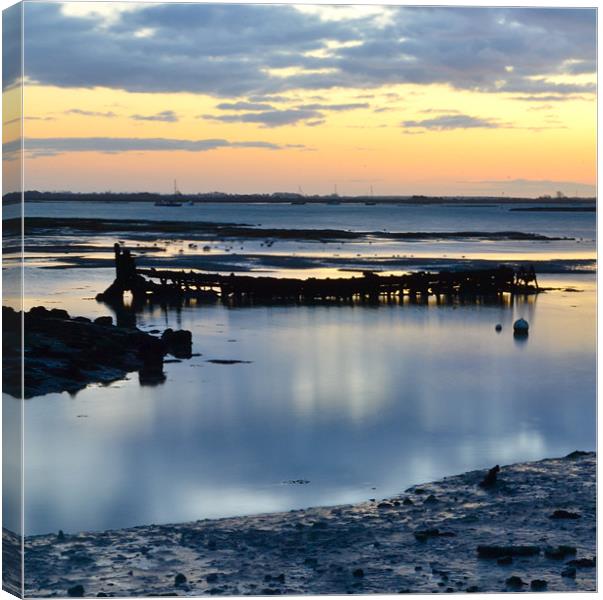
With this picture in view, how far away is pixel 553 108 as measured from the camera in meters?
11.8

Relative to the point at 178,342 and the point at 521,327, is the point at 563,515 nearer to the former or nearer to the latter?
the point at 521,327

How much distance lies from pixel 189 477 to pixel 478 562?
9.39 feet

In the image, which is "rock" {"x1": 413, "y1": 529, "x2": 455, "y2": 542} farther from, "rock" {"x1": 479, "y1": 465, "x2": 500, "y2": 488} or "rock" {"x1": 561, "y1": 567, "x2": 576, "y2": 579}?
"rock" {"x1": 479, "y1": 465, "x2": 500, "y2": 488}

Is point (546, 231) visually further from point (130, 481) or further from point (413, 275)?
point (130, 481)

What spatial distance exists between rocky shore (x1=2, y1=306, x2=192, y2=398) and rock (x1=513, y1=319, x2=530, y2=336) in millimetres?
4477

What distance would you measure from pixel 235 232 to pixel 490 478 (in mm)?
19474

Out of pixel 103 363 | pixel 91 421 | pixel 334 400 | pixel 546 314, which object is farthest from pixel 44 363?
pixel 546 314

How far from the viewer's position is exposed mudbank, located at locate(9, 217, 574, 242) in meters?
18.5

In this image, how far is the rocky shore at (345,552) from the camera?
967cm

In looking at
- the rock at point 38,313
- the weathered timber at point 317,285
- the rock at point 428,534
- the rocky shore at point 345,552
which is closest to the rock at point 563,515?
the rocky shore at point 345,552

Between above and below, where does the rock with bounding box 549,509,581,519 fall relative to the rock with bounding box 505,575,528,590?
above

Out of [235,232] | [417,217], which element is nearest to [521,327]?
[417,217]

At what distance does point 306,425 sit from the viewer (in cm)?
1222

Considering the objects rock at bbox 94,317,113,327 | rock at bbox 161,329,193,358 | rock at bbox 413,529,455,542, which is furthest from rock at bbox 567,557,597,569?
rock at bbox 94,317,113,327
